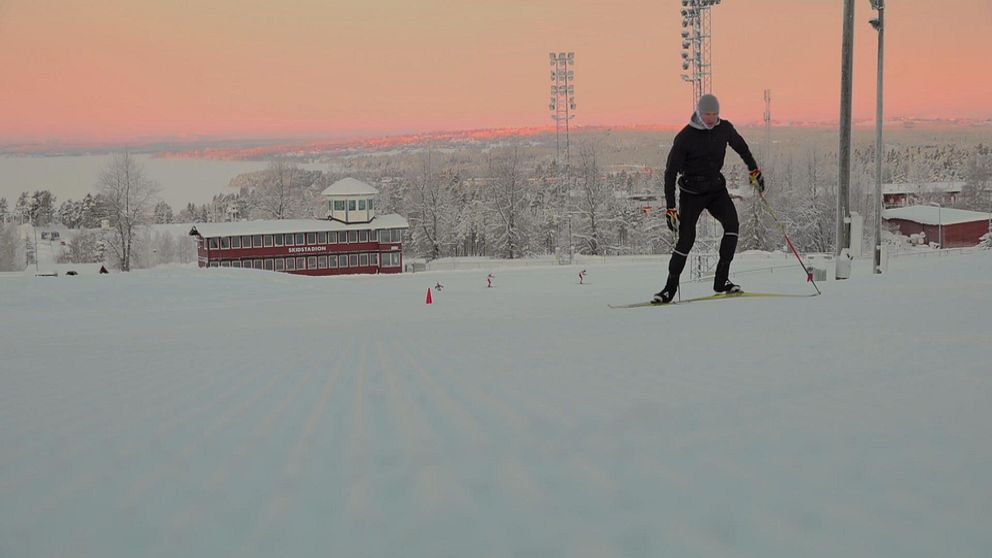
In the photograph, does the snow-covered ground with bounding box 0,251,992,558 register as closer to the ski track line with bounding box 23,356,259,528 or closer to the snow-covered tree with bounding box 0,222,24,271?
the ski track line with bounding box 23,356,259,528

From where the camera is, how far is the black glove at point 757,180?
39.1 feet

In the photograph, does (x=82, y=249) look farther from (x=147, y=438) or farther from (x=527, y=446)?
(x=527, y=446)

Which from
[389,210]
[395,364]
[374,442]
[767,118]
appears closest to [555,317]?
[395,364]

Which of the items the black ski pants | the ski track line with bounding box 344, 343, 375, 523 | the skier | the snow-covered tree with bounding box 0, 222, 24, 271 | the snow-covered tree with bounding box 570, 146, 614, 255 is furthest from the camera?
the snow-covered tree with bounding box 0, 222, 24, 271

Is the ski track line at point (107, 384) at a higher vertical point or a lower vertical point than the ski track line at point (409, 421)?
lower

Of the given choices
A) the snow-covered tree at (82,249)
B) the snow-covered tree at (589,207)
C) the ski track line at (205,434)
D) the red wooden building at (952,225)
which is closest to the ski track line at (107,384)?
the ski track line at (205,434)

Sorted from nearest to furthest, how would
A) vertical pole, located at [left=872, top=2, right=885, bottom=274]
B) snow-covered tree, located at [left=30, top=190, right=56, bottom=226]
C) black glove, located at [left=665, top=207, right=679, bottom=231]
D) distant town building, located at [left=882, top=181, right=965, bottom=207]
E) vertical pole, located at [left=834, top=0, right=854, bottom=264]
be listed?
black glove, located at [left=665, top=207, right=679, bottom=231], vertical pole, located at [left=834, top=0, right=854, bottom=264], vertical pole, located at [left=872, top=2, right=885, bottom=274], distant town building, located at [left=882, top=181, right=965, bottom=207], snow-covered tree, located at [left=30, top=190, right=56, bottom=226]

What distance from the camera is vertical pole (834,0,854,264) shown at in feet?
61.4

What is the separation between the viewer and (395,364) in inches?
299

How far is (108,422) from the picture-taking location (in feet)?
17.3

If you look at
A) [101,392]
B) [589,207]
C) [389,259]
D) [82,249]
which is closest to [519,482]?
[101,392]

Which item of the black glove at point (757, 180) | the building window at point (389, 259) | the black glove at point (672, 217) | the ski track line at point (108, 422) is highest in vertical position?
the black glove at point (757, 180)

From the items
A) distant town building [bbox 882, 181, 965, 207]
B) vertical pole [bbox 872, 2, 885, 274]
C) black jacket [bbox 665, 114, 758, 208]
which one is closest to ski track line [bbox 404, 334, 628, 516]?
black jacket [bbox 665, 114, 758, 208]

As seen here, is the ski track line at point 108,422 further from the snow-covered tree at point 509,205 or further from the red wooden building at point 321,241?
the snow-covered tree at point 509,205
